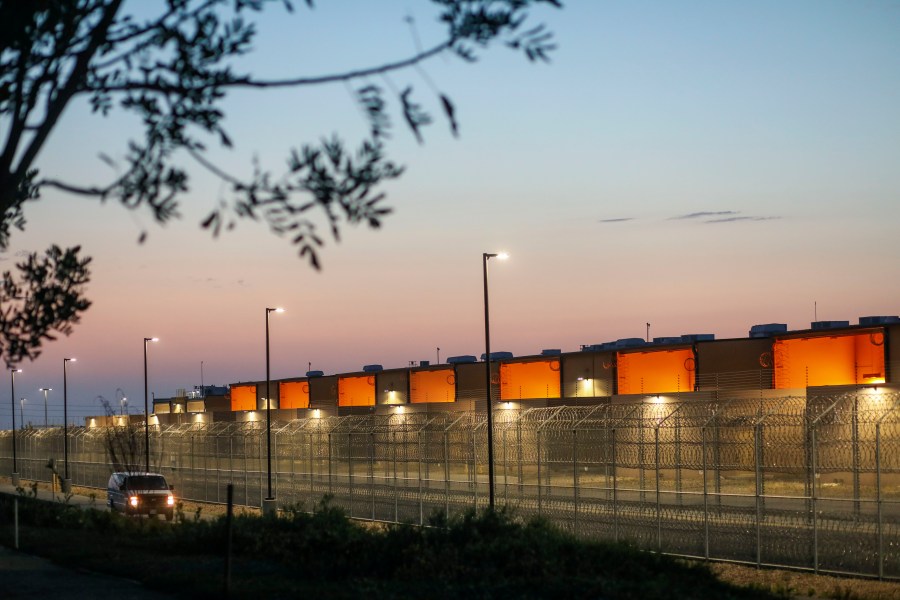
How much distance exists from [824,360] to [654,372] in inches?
352

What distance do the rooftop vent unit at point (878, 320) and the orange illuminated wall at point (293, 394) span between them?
151 feet

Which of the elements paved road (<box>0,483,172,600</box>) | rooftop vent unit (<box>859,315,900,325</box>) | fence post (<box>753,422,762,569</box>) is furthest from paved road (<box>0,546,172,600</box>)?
rooftop vent unit (<box>859,315,900,325</box>)

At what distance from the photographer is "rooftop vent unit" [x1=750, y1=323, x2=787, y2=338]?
47.5 metres

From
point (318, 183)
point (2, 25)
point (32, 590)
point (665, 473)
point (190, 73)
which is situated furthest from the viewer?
point (665, 473)

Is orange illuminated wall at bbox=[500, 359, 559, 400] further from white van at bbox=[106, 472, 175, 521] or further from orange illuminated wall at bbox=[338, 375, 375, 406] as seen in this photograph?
white van at bbox=[106, 472, 175, 521]

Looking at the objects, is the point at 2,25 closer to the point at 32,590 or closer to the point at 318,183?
the point at 318,183

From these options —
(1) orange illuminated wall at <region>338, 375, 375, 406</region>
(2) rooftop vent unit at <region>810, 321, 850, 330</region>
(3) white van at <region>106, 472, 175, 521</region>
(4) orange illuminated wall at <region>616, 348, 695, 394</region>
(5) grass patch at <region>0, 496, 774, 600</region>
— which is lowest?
(3) white van at <region>106, 472, 175, 521</region>

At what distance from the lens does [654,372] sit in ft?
168

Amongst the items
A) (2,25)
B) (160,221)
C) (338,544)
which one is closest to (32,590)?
(338,544)

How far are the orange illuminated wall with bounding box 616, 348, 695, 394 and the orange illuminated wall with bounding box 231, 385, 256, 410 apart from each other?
41.1 metres

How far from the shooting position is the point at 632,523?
28.8 m

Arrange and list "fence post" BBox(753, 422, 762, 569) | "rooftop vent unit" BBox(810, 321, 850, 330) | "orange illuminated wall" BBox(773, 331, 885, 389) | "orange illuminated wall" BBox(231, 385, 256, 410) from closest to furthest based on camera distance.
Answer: "fence post" BBox(753, 422, 762, 569), "orange illuminated wall" BBox(773, 331, 885, 389), "rooftop vent unit" BBox(810, 321, 850, 330), "orange illuminated wall" BBox(231, 385, 256, 410)

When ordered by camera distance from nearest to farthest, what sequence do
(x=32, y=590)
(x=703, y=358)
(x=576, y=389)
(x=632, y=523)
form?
(x=32, y=590), (x=632, y=523), (x=703, y=358), (x=576, y=389)

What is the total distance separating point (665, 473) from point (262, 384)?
4661cm
